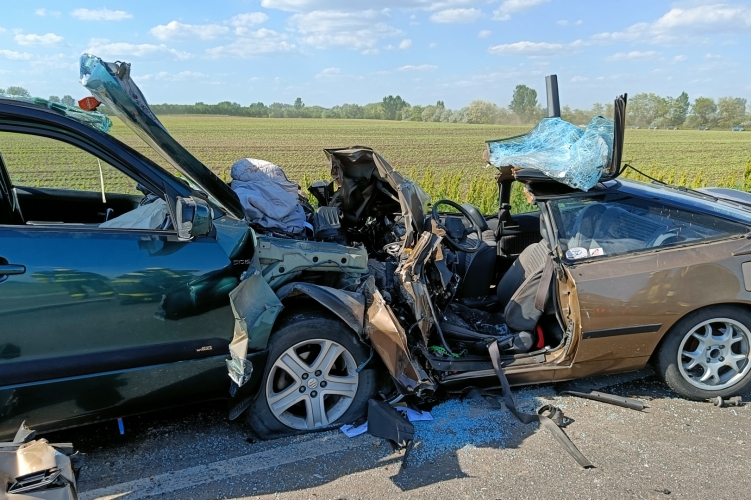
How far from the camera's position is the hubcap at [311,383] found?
11.2 feet

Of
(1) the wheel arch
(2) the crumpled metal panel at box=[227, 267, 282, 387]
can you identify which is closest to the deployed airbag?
(2) the crumpled metal panel at box=[227, 267, 282, 387]

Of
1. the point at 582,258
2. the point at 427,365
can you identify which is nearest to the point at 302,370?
the point at 427,365

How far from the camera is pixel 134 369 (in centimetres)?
298

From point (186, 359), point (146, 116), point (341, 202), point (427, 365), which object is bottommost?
point (427, 365)

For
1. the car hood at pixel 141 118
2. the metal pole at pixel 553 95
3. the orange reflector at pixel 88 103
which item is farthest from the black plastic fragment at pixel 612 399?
the orange reflector at pixel 88 103

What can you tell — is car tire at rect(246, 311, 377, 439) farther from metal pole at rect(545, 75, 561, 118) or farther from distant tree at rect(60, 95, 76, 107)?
metal pole at rect(545, 75, 561, 118)

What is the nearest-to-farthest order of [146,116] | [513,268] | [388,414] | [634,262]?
[146,116] < [388,414] < [634,262] < [513,268]

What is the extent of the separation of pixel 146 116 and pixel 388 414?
2.26 m

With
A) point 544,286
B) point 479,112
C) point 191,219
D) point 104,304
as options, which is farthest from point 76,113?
point 479,112

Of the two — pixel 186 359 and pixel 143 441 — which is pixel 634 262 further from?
pixel 143 441

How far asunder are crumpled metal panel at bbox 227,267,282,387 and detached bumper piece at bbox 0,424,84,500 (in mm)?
1005

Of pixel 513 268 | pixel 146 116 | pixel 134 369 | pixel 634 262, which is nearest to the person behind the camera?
→ pixel 134 369

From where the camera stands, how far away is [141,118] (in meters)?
3.19

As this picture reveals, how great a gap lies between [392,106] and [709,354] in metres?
81.7
